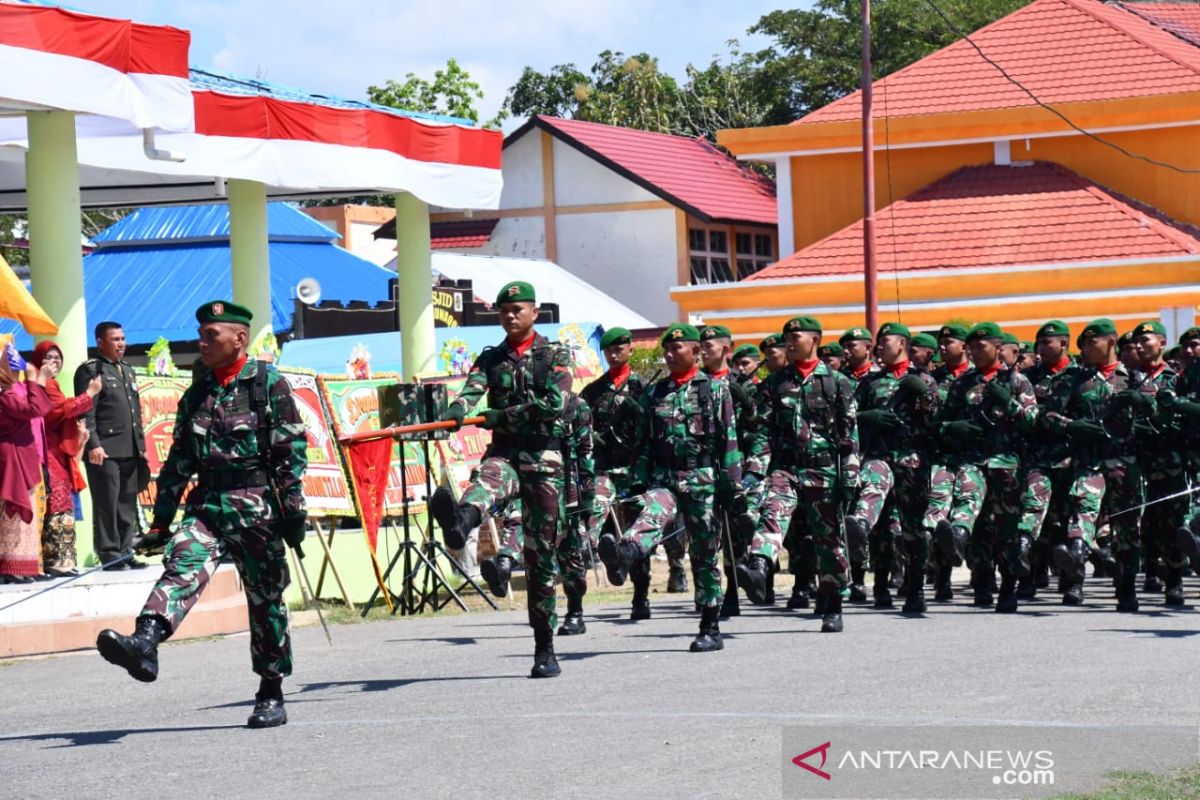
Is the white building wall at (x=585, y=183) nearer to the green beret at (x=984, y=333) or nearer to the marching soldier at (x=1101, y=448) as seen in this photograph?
the green beret at (x=984, y=333)

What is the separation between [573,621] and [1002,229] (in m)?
19.3

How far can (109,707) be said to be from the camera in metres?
10.1

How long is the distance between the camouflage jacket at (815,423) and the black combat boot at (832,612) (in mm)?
786

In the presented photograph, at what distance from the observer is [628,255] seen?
49.3 meters

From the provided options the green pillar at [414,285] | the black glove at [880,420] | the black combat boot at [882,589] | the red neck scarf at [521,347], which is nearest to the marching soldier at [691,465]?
the red neck scarf at [521,347]

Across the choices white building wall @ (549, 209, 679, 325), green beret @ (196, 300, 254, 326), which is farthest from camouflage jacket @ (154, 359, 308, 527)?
white building wall @ (549, 209, 679, 325)

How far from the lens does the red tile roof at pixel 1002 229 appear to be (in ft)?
96.2

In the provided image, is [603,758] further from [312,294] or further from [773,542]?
[312,294]

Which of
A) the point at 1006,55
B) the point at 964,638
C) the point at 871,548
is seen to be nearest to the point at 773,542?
the point at 964,638

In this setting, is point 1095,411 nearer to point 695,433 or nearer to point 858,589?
point 858,589

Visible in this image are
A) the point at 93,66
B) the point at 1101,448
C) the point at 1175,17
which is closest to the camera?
the point at 1101,448

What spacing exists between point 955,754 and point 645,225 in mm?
41598

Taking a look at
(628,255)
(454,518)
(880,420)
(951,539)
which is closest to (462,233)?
(628,255)

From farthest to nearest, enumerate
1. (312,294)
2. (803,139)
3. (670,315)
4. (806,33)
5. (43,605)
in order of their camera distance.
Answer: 1. (806,33)
2. (670,315)
3. (803,139)
4. (312,294)
5. (43,605)
